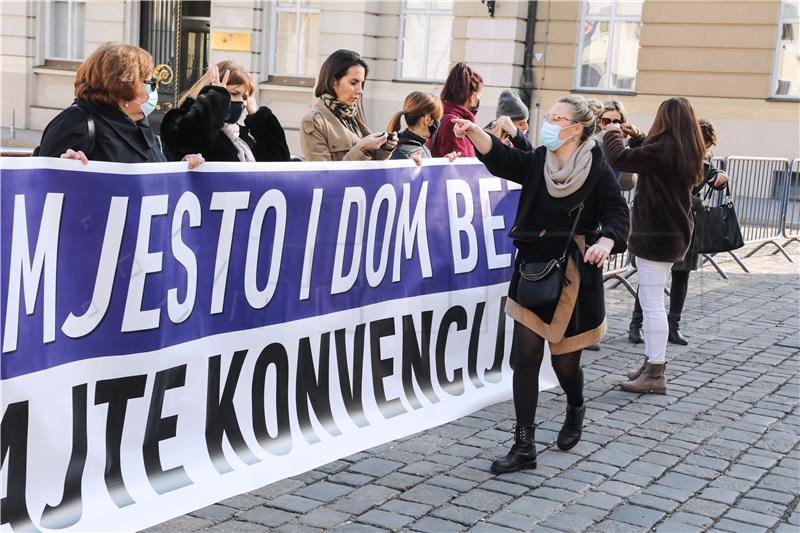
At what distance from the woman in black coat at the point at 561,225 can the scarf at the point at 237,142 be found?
1286 mm

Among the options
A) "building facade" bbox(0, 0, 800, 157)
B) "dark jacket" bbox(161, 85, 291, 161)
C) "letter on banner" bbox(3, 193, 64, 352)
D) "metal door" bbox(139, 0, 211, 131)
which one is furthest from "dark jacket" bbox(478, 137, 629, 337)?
"metal door" bbox(139, 0, 211, 131)

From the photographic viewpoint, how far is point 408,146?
6668 millimetres

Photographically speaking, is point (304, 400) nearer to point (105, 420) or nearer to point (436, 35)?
point (105, 420)

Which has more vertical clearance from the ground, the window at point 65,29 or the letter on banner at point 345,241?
the window at point 65,29

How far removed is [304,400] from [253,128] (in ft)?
5.58

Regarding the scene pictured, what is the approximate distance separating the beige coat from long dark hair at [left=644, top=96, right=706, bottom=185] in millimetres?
1766

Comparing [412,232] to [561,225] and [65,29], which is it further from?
[65,29]

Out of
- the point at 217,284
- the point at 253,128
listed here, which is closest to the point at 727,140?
the point at 253,128

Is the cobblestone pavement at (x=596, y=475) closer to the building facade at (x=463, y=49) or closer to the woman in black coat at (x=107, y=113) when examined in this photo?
the woman in black coat at (x=107, y=113)

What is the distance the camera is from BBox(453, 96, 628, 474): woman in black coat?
213 inches

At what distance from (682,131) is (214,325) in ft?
11.2

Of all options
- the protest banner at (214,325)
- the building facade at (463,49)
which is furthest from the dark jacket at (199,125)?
the building facade at (463,49)

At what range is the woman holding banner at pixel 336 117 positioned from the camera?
6.28 m

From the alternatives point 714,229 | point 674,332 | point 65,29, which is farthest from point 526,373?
point 65,29
